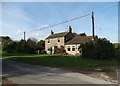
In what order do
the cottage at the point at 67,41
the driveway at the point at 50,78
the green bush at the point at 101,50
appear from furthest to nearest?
the cottage at the point at 67,41 < the green bush at the point at 101,50 < the driveway at the point at 50,78

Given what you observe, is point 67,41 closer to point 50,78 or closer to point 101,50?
point 101,50

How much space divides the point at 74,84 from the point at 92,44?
27.5 meters

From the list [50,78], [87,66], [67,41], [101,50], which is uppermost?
[67,41]

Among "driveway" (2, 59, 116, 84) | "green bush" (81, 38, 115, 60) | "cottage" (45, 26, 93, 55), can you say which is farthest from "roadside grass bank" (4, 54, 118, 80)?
"cottage" (45, 26, 93, 55)

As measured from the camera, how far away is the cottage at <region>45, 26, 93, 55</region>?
61325 millimetres

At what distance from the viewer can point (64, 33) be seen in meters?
68.2

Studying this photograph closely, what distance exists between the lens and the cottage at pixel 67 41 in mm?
61325

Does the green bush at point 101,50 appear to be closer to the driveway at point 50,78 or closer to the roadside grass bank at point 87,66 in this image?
the roadside grass bank at point 87,66

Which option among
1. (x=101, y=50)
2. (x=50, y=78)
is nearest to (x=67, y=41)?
(x=101, y=50)

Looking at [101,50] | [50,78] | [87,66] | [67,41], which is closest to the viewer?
[50,78]

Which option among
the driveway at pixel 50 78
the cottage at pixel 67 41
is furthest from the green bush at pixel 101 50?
the driveway at pixel 50 78

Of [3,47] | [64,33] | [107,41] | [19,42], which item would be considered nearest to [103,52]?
[107,41]

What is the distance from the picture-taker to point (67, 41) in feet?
217

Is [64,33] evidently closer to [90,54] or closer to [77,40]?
[77,40]
